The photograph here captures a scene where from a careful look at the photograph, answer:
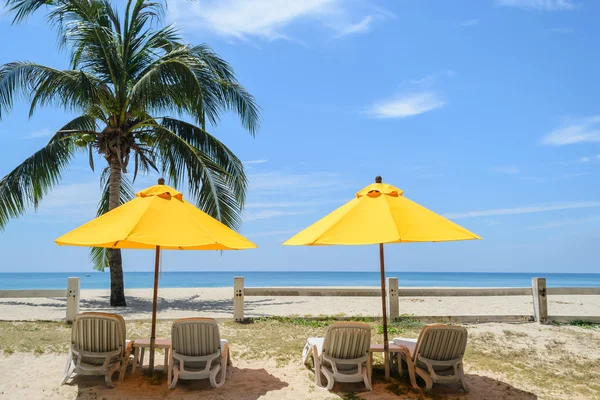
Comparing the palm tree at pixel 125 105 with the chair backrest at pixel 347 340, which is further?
the palm tree at pixel 125 105

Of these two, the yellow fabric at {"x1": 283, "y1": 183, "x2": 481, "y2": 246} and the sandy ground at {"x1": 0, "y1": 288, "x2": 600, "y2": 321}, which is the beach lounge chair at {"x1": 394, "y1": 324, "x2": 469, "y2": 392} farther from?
the sandy ground at {"x1": 0, "y1": 288, "x2": 600, "y2": 321}

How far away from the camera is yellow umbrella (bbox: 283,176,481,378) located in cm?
505

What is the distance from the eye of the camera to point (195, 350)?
5.64m

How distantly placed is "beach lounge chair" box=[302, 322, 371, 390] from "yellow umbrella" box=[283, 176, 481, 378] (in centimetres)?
39

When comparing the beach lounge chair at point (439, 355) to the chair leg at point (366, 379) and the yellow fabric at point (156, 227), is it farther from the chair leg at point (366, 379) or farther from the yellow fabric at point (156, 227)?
the yellow fabric at point (156, 227)

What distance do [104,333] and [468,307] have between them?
37.6 ft

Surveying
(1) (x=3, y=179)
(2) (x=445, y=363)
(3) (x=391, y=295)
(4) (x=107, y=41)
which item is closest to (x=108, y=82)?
(4) (x=107, y=41)

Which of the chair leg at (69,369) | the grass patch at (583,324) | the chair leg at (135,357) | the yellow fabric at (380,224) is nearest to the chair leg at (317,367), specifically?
the yellow fabric at (380,224)

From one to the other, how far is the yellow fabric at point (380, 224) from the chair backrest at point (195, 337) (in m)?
1.36

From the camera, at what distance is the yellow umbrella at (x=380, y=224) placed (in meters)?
5.05

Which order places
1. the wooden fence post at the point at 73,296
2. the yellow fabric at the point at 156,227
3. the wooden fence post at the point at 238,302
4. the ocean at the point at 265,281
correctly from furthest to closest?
the ocean at the point at 265,281 → the wooden fence post at the point at 238,302 → the wooden fence post at the point at 73,296 → the yellow fabric at the point at 156,227

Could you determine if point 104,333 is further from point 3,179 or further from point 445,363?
point 3,179

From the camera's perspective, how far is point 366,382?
5613mm

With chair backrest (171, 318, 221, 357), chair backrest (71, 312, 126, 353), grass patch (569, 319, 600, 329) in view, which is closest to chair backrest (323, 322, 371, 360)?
chair backrest (171, 318, 221, 357)
